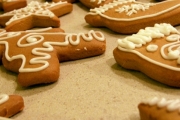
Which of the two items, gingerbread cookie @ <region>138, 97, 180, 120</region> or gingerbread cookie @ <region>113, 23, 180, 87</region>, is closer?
gingerbread cookie @ <region>138, 97, 180, 120</region>

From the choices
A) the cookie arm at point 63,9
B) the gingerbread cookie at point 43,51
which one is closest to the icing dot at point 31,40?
the gingerbread cookie at point 43,51

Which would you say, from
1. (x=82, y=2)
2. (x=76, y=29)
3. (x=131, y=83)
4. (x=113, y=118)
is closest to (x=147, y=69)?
(x=131, y=83)

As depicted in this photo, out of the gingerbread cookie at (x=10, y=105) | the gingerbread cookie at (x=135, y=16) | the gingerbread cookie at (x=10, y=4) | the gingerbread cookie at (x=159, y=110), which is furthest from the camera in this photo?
the gingerbread cookie at (x=10, y=4)

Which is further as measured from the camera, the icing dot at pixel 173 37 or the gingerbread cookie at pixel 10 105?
the icing dot at pixel 173 37

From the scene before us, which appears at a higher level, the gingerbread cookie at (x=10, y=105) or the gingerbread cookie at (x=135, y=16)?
the gingerbread cookie at (x=135, y=16)

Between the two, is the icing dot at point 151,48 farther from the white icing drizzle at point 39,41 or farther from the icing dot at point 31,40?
the icing dot at point 31,40

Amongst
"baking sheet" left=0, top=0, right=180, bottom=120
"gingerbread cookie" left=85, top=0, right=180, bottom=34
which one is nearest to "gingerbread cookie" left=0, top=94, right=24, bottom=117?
"baking sheet" left=0, top=0, right=180, bottom=120

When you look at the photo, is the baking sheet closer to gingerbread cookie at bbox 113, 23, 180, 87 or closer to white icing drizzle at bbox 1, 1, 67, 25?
gingerbread cookie at bbox 113, 23, 180, 87
